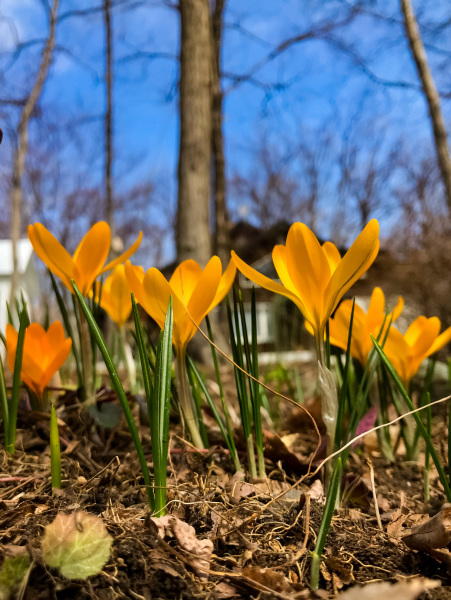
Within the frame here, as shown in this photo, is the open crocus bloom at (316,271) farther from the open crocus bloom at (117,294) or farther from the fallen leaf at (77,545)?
the open crocus bloom at (117,294)

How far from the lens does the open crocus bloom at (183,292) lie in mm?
771

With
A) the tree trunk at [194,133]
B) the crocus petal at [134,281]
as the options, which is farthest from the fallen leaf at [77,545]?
the tree trunk at [194,133]

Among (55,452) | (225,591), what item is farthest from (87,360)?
(225,591)

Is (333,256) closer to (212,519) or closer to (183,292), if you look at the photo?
(183,292)

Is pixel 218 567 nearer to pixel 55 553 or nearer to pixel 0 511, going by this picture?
pixel 55 553

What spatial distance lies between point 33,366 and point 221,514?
1.69ft

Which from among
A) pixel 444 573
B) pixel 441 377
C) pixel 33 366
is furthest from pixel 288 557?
Answer: pixel 441 377

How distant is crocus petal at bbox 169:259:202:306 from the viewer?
817 mm

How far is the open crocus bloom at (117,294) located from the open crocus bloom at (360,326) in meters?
0.55

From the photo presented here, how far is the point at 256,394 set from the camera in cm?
84

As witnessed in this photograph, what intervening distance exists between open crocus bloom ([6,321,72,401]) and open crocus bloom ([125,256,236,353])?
0.90 ft

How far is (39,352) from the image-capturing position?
979 mm

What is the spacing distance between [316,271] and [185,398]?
1.15 ft

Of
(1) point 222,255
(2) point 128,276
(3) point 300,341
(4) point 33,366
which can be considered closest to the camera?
(2) point 128,276
